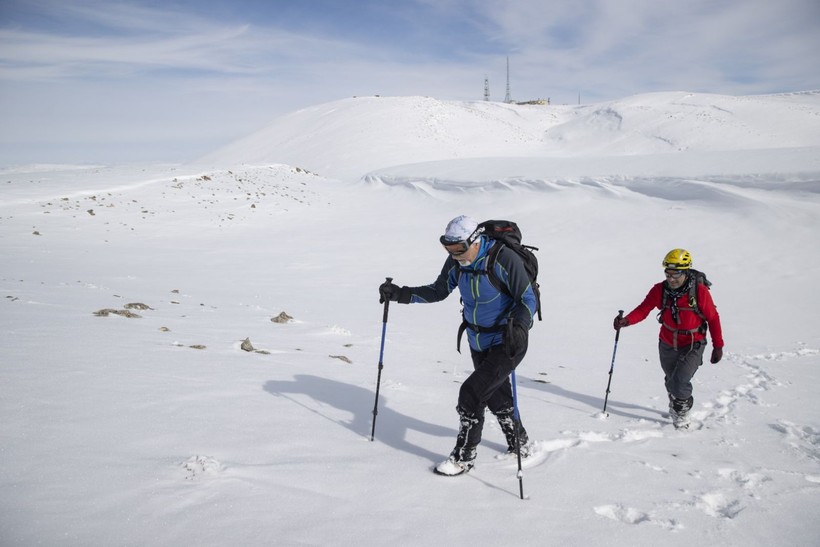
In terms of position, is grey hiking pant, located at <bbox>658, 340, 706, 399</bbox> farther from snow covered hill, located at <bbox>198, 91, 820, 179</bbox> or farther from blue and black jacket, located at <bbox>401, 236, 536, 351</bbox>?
snow covered hill, located at <bbox>198, 91, 820, 179</bbox>

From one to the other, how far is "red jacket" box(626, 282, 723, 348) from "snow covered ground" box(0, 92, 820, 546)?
102cm

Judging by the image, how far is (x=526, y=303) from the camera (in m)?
4.25

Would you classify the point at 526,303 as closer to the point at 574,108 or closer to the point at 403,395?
the point at 403,395

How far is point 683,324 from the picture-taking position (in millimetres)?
6262

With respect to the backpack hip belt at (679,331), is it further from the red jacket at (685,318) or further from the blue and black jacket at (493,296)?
the blue and black jacket at (493,296)

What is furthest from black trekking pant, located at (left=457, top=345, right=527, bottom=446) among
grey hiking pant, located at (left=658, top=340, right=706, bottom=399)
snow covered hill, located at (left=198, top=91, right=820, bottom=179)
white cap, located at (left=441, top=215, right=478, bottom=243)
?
snow covered hill, located at (left=198, top=91, right=820, bottom=179)

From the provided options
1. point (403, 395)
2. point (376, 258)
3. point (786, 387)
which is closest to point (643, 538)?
point (403, 395)

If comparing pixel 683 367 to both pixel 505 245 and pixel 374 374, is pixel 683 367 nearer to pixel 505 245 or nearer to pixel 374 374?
pixel 505 245

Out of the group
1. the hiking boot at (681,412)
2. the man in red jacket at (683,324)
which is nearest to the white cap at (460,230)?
the man in red jacket at (683,324)

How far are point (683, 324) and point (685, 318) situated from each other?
0.25ft

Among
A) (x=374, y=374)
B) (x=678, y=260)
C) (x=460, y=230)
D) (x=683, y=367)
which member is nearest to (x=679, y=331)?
(x=683, y=367)

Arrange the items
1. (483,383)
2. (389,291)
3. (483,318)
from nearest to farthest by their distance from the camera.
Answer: (483,383) < (483,318) < (389,291)

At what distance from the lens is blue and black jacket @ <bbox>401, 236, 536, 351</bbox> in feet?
14.0

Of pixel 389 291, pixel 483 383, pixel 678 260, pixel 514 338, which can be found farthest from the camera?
pixel 678 260
